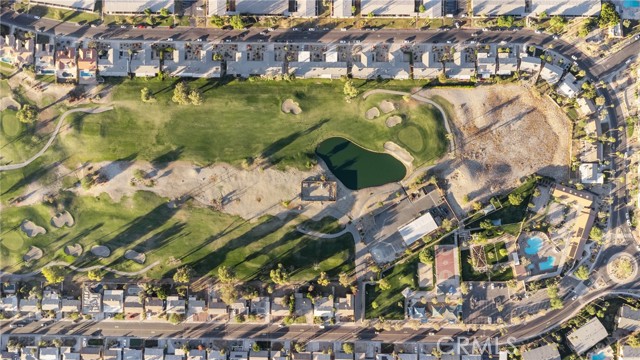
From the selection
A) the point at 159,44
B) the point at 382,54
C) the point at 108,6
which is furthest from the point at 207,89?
the point at 382,54

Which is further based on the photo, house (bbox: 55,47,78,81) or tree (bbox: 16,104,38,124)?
house (bbox: 55,47,78,81)

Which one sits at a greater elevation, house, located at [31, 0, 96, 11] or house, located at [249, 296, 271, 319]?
house, located at [31, 0, 96, 11]

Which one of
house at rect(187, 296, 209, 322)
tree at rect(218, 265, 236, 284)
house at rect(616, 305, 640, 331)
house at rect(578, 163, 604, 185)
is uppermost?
house at rect(578, 163, 604, 185)

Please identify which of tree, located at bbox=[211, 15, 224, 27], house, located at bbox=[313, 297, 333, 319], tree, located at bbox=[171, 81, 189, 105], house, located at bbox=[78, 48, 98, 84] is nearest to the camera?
tree, located at bbox=[171, 81, 189, 105]

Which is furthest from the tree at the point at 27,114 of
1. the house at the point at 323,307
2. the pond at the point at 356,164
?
the house at the point at 323,307

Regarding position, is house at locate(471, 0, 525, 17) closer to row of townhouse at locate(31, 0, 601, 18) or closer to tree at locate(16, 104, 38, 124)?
row of townhouse at locate(31, 0, 601, 18)

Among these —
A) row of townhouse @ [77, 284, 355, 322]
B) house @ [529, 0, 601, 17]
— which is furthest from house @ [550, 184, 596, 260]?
row of townhouse @ [77, 284, 355, 322]

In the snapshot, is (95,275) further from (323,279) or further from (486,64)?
(486,64)

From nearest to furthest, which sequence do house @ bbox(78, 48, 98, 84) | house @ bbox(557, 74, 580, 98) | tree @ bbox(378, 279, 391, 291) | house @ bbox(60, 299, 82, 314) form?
tree @ bbox(378, 279, 391, 291), house @ bbox(78, 48, 98, 84), house @ bbox(60, 299, 82, 314), house @ bbox(557, 74, 580, 98)
